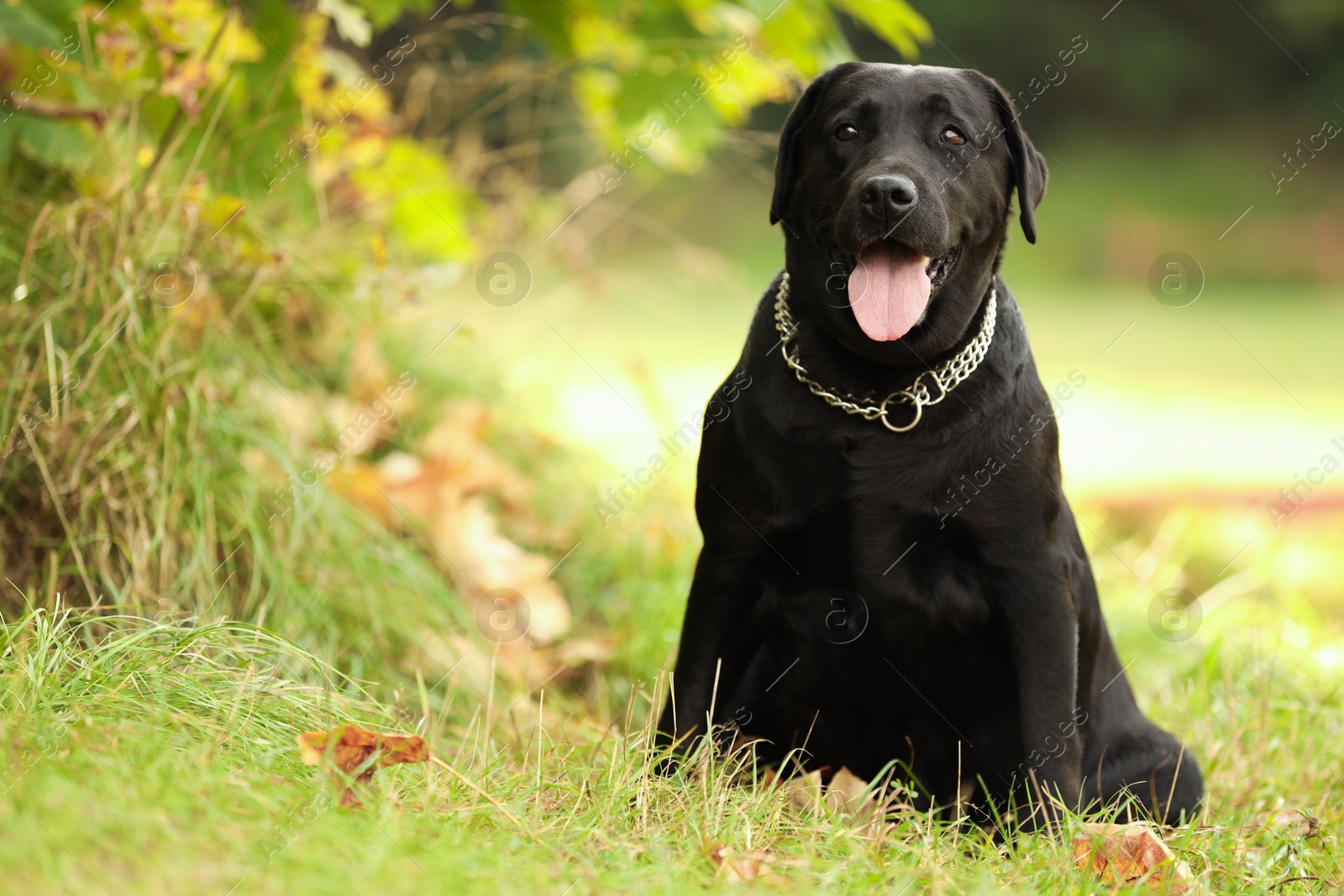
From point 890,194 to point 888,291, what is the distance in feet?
0.55

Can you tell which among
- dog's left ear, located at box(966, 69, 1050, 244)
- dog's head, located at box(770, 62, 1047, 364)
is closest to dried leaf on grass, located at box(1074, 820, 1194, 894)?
dog's head, located at box(770, 62, 1047, 364)

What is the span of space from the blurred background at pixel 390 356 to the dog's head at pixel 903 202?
20.8 inches

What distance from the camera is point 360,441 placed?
3266 millimetres

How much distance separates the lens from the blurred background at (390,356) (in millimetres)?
2557

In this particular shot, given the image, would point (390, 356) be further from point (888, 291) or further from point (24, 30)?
point (888, 291)

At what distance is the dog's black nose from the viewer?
197 cm

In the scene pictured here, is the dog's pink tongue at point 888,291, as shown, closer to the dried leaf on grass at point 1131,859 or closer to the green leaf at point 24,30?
the dried leaf on grass at point 1131,859

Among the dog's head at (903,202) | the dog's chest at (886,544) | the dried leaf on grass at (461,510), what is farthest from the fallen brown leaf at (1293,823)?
the dried leaf on grass at (461,510)

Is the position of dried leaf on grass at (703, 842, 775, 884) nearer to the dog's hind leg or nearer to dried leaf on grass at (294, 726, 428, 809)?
dried leaf on grass at (294, 726, 428, 809)

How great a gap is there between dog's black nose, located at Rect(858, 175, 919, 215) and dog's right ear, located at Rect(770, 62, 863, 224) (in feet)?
0.97

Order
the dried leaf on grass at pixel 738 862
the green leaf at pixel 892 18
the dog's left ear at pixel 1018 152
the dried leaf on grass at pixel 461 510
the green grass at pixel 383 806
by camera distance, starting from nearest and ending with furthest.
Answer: the green grass at pixel 383 806 < the dried leaf on grass at pixel 738 862 < the dog's left ear at pixel 1018 152 < the green leaf at pixel 892 18 < the dried leaf on grass at pixel 461 510

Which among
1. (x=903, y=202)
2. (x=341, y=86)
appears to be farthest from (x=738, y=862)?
(x=341, y=86)

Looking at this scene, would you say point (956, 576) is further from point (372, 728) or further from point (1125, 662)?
point (1125, 662)

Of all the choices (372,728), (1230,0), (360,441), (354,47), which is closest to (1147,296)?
(1230,0)
